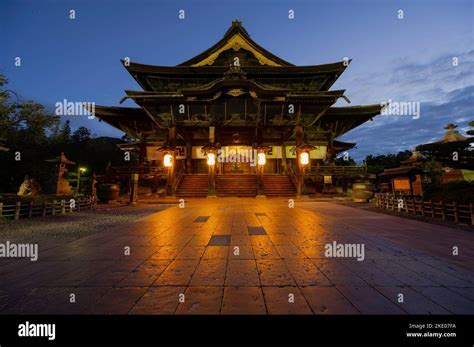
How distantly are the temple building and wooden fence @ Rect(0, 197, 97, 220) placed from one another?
5.78m

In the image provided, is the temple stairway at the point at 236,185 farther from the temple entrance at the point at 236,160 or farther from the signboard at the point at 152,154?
the signboard at the point at 152,154

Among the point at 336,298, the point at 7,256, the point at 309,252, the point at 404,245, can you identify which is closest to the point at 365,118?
the point at 404,245

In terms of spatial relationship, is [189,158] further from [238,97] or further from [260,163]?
[260,163]

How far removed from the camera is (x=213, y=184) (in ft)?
57.3

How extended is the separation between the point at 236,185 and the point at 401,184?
10.8m

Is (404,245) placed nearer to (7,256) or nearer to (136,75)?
(7,256)

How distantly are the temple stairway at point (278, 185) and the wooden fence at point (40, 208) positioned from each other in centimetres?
1207

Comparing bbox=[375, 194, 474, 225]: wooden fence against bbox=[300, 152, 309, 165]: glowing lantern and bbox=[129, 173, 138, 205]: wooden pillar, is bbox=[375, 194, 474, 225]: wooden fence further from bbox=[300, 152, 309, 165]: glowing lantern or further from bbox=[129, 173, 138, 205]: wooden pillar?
bbox=[129, 173, 138, 205]: wooden pillar

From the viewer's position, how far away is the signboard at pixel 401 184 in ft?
42.0

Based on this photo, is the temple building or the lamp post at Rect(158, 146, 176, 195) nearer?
the lamp post at Rect(158, 146, 176, 195)

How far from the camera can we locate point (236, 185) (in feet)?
60.7

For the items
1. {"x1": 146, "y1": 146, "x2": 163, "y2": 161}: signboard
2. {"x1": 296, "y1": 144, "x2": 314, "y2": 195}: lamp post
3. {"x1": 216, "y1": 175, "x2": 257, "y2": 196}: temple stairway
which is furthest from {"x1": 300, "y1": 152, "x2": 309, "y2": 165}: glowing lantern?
{"x1": 146, "y1": 146, "x2": 163, "y2": 161}: signboard

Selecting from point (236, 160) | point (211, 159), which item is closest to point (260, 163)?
point (211, 159)

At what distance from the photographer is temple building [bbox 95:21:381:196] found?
18.2 m
